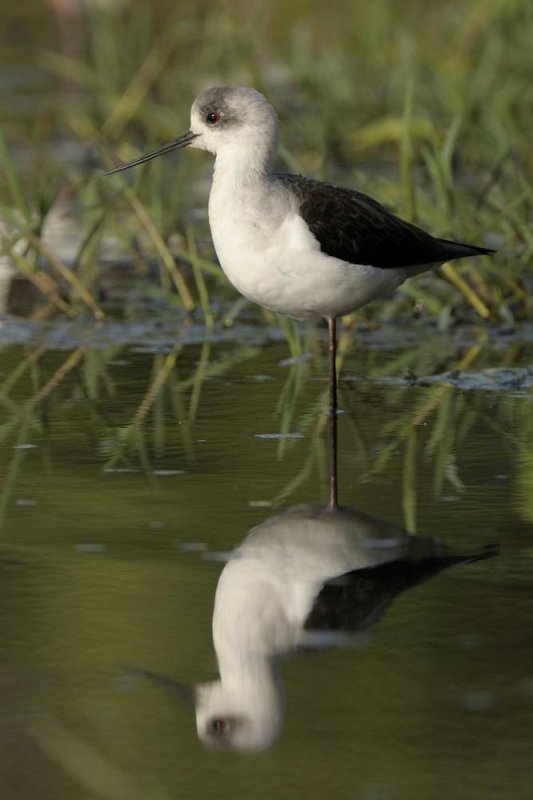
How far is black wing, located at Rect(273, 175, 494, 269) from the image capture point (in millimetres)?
6762

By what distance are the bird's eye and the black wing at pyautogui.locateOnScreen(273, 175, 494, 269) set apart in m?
3.02

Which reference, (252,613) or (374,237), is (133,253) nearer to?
(374,237)

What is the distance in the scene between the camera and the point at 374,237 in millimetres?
7043

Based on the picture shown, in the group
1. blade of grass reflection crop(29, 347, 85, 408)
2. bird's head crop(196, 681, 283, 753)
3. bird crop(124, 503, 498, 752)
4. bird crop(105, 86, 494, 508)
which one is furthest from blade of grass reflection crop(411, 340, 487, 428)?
bird's head crop(196, 681, 283, 753)

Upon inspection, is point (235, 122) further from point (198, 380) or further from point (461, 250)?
point (198, 380)

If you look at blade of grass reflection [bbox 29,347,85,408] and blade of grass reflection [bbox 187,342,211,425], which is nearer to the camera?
blade of grass reflection [bbox 187,342,211,425]

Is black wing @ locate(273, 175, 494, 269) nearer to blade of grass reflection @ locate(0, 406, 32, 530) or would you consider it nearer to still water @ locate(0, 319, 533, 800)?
still water @ locate(0, 319, 533, 800)

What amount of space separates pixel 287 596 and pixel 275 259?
2.10 metres

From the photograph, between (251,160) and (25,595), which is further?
(251,160)

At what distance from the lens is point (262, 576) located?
491cm

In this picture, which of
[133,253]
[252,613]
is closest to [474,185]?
[133,253]

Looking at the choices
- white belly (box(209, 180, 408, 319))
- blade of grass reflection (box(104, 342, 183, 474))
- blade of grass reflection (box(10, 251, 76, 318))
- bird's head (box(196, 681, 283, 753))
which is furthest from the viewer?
blade of grass reflection (box(10, 251, 76, 318))

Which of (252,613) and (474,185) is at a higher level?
(474,185)

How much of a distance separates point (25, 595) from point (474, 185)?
872 cm
